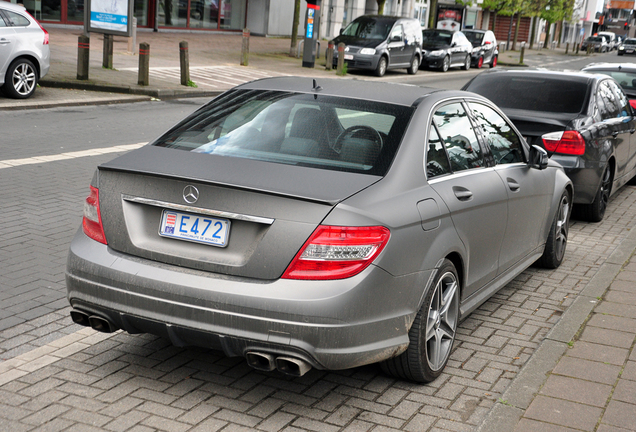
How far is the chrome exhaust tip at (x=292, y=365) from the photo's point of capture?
3.48m

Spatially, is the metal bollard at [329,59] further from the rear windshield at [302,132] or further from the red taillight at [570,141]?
the rear windshield at [302,132]

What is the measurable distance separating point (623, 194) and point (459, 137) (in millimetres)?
7030

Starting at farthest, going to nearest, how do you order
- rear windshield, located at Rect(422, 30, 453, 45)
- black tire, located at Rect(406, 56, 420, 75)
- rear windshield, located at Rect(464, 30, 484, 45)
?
rear windshield, located at Rect(464, 30, 484, 45) → rear windshield, located at Rect(422, 30, 453, 45) → black tire, located at Rect(406, 56, 420, 75)

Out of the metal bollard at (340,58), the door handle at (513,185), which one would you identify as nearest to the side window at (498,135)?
the door handle at (513,185)

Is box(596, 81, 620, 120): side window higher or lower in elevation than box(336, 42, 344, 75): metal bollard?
higher

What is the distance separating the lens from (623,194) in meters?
10.9

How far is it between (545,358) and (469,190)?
1071 millimetres

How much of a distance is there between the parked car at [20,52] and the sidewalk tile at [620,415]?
42.1 feet

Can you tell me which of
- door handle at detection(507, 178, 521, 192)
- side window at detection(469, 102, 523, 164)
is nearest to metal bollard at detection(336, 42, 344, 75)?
side window at detection(469, 102, 523, 164)

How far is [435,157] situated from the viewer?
170 inches

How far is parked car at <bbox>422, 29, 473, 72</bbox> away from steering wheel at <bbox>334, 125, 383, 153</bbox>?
1164 inches

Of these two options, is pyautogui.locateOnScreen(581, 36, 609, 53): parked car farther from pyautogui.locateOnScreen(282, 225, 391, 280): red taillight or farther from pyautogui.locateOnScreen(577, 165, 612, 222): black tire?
pyautogui.locateOnScreen(282, 225, 391, 280): red taillight

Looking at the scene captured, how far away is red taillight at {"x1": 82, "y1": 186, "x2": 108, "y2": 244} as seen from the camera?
390cm

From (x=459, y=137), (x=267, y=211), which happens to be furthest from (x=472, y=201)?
(x=267, y=211)
